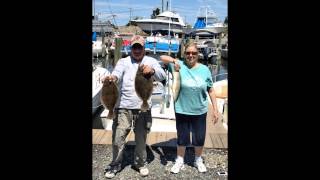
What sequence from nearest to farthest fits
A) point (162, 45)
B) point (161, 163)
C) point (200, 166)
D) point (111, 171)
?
point (111, 171) → point (200, 166) → point (161, 163) → point (162, 45)

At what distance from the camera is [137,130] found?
308 cm

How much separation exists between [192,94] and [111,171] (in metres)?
0.86

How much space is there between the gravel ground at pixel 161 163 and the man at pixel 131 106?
0.07 meters

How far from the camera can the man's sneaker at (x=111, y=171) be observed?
3004mm

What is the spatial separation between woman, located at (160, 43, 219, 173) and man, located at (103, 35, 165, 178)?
6.7 inches

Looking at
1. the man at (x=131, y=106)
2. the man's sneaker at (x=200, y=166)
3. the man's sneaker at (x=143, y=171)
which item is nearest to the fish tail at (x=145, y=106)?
the man at (x=131, y=106)

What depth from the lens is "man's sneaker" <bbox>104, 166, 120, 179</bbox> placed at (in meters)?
3.00

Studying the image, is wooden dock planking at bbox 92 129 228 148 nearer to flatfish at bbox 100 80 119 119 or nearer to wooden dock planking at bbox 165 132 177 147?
wooden dock planking at bbox 165 132 177 147

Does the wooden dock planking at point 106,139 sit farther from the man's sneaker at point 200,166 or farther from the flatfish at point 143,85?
the flatfish at point 143,85

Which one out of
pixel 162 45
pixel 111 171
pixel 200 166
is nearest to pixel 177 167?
pixel 200 166

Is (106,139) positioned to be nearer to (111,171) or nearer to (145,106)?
(111,171)

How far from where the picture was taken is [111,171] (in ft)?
9.98

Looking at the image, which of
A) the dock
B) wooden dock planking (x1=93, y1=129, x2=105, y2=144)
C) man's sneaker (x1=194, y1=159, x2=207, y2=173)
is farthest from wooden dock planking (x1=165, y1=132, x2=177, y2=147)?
man's sneaker (x1=194, y1=159, x2=207, y2=173)
